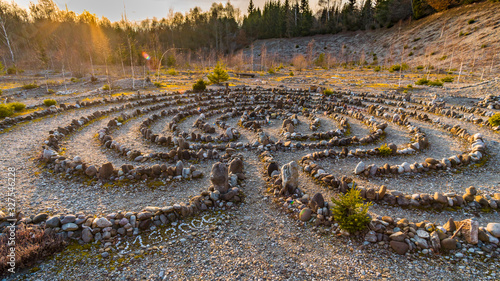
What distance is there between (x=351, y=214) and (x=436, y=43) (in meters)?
69.0

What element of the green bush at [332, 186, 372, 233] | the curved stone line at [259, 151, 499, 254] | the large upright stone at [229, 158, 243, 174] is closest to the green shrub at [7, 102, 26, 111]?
the large upright stone at [229, 158, 243, 174]

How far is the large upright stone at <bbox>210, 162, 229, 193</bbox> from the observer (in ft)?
27.5

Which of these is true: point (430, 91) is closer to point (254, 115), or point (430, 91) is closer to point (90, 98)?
point (254, 115)

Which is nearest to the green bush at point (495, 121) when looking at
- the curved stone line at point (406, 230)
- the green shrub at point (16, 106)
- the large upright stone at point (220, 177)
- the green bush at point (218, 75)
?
the curved stone line at point (406, 230)

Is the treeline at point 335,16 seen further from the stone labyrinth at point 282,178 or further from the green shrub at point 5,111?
the green shrub at point 5,111

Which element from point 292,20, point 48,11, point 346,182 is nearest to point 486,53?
point 346,182

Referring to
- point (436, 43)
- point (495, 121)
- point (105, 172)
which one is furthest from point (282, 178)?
point (436, 43)

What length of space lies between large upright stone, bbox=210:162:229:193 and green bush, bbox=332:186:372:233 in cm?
354

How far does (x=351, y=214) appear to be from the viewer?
665 centimetres

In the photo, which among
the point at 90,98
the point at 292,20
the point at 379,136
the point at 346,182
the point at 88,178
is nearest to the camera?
the point at 346,182

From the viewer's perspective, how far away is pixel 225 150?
12.9 meters

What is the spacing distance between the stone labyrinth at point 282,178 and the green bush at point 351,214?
231 mm

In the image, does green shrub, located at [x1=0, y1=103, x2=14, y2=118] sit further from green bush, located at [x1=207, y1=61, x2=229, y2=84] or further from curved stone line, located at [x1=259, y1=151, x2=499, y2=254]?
green bush, located at [x1=207, y1=61, x2=229, y2=84]

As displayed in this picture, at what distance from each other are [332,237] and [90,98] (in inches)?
1053
